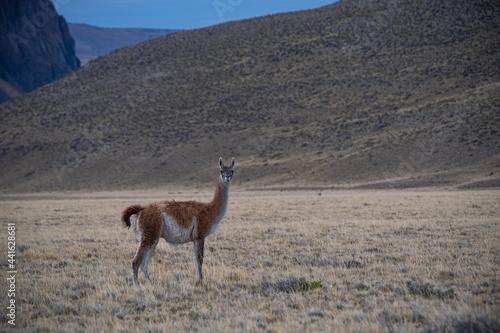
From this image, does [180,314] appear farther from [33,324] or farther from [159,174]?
[159,174]

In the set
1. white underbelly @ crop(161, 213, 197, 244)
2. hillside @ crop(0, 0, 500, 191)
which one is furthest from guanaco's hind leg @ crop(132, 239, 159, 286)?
hillside @ crop(0, 0, 500, 191)

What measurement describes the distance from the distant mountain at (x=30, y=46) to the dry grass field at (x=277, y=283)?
113854mm

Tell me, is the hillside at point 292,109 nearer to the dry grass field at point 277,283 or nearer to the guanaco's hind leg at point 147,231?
the dry grass field at point 277,283

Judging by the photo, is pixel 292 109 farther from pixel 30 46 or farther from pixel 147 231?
pixel 30 46

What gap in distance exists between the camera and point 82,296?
6.74m

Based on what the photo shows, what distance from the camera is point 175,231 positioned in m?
7.20

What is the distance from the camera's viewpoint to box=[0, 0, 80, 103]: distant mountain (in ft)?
388

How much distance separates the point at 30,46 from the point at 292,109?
106m

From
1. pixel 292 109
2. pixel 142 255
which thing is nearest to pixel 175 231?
pixel 142 255

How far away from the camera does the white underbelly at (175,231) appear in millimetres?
7184

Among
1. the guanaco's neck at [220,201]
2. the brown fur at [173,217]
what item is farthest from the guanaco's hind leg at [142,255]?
the guanaco's neck at [220,201]

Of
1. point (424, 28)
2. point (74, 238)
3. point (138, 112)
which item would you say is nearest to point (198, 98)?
point (138, 112)

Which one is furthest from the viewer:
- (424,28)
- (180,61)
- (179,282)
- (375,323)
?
(180,61)

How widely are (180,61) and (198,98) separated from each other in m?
12.6
